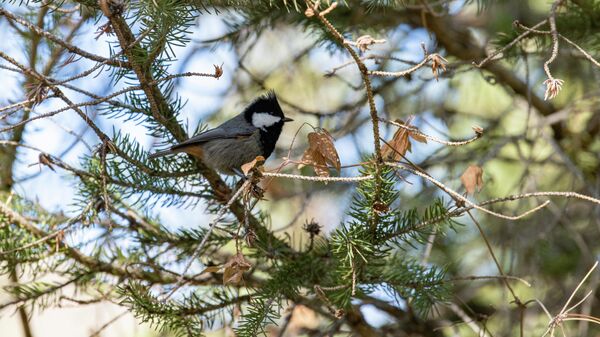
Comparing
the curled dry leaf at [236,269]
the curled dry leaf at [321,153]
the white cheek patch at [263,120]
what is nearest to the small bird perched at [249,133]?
the white cheek patch at [263,120]

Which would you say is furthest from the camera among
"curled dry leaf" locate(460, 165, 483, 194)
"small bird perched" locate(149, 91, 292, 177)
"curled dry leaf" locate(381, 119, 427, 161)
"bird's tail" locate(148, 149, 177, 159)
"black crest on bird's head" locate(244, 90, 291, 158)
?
"black crest on bird's head" locate(244, 90, 291, 158)

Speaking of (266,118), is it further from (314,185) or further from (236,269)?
(236,269)

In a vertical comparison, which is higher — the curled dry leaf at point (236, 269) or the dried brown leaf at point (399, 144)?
the dried brown leaf at point (399, 144)

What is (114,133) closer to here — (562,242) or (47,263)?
(47,263)

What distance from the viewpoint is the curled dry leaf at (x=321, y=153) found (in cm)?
188

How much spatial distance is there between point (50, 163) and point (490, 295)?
105 inches

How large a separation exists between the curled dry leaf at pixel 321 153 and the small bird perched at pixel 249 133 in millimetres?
1107

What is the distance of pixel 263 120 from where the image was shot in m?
3.38

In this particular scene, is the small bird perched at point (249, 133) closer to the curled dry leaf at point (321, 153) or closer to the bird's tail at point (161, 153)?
the bird's tail at point (161, 153)

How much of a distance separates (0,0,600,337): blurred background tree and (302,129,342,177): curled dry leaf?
20 mm

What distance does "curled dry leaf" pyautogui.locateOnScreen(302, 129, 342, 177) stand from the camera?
6.17ft

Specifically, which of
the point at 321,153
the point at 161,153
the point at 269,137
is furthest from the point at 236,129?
the point at 321,153

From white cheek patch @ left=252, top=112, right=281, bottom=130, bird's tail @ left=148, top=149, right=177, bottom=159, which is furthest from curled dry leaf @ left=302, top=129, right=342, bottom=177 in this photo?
white cheek patch @ left=252, top=112, right=281, bottom=130

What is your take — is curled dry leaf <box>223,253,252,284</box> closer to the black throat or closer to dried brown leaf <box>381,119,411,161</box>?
dried brown leaf <box>381,119,411,161</box>
